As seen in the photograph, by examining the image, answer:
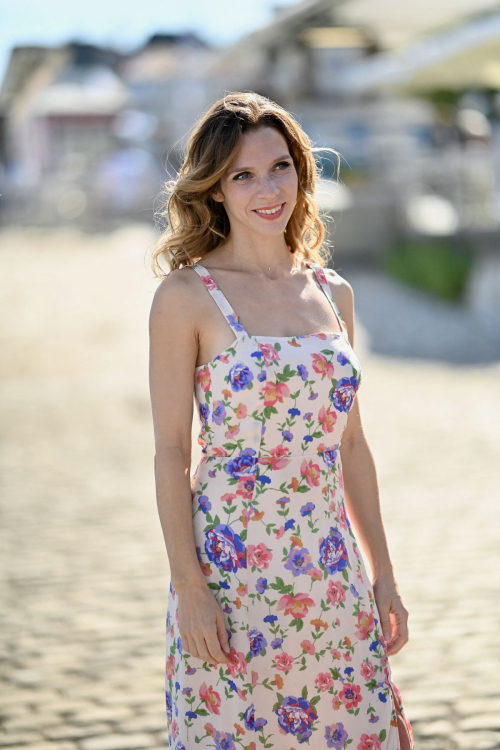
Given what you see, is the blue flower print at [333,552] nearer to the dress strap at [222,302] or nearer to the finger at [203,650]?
the finger at [203,650]

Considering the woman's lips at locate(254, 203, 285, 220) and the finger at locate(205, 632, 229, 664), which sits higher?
the woman's lips at locate(254, 203, 285, 220)

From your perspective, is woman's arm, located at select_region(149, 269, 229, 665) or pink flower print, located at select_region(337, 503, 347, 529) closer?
woman's arm, located at select_region(149, 269, 229, 665)

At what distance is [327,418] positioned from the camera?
7.65 feet

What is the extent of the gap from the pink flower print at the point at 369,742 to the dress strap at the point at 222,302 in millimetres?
995

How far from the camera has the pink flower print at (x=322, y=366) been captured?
7.53 feet

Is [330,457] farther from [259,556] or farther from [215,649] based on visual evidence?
[215,649]

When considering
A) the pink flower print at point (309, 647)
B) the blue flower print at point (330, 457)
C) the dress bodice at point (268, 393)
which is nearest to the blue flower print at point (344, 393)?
the dress bodice at point (268, 393)

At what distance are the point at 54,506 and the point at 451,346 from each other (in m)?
6.71

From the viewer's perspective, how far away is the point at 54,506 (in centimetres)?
Answer: 651

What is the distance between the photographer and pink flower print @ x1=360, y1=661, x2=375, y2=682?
91.3 inches

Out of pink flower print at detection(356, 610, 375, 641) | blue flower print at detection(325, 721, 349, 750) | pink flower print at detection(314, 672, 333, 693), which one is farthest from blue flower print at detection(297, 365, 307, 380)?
blue flower print at detection(325, 721, 349, 750)

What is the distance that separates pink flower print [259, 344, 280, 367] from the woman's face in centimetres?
31

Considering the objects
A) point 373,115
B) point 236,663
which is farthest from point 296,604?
point 373,115

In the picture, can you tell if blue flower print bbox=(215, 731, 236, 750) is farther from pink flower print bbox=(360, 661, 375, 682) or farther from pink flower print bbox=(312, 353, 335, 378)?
pink flower print bbox=(312, 353, 335, 378)
